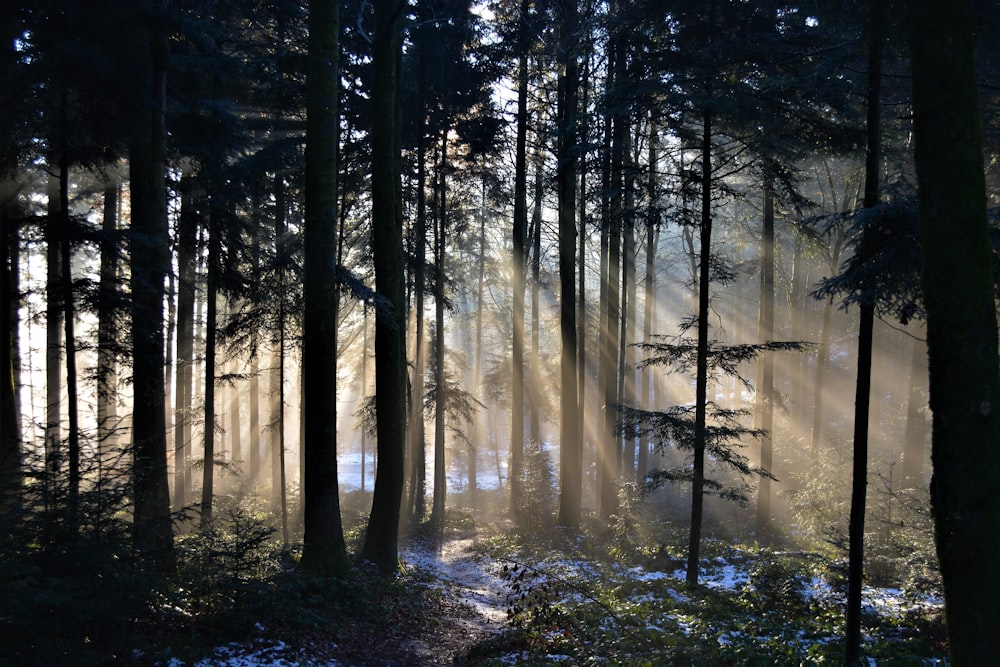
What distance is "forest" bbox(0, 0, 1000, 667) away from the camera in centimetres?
489

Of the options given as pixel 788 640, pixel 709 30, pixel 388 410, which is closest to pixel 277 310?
pixel 388 410

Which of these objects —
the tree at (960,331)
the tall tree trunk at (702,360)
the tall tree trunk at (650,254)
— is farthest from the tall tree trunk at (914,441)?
the tree at (960,331)

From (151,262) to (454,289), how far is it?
10.6 m

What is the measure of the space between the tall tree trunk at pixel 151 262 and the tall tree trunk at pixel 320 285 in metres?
2.33

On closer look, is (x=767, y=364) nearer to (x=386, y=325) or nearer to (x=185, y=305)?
(x=386, y=325)

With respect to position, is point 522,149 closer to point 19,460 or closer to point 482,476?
point 19,460

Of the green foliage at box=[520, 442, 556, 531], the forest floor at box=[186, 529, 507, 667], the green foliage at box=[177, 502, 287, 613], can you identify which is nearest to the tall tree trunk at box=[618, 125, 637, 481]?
the green foliage at box=[520, 442, 556, 531]

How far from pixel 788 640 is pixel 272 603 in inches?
275

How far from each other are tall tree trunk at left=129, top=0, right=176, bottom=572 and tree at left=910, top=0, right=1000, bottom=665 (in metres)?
9.71

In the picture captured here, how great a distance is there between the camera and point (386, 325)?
35.6 ft

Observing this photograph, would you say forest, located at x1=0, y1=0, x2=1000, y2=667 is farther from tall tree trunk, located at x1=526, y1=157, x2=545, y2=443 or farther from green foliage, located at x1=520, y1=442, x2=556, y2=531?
green foliage, located at x1=520, y1=442, x2=556, y2=531

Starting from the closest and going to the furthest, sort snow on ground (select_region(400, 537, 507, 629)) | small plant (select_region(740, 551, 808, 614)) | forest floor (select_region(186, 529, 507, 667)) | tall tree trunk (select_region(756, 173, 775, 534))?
forest floor (select_region(186, 529, 507, 667)), small plant (select_region(740, 551, 808, 614)), snow on ground (select_region(400, 537, 507, 629)), tall tree trunk (select_region(756, 173, 775, 534))

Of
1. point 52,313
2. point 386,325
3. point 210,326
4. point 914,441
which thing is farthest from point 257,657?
point 914,441

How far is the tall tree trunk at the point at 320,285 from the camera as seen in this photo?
9164mm
